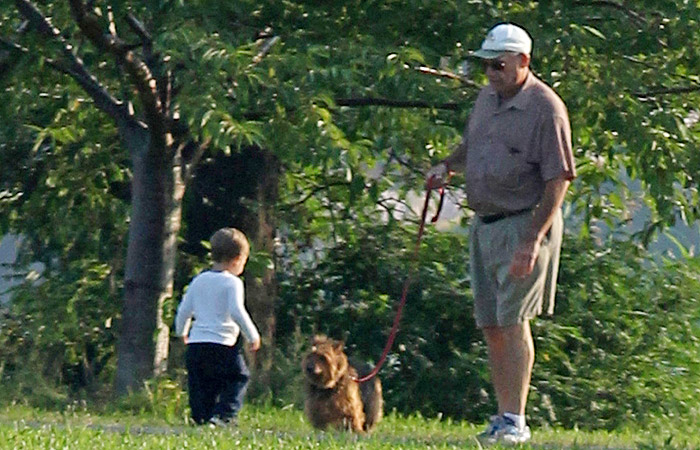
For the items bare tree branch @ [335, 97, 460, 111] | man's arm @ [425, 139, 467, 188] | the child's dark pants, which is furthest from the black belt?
bare tree branch @ [335, 97, 460, 111]

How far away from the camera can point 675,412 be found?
1384 cm

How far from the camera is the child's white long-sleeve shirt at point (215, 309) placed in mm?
9211

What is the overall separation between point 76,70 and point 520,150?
429cm

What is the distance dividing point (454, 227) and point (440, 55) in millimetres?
3909

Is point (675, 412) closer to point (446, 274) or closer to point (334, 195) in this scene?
point (446, 274)

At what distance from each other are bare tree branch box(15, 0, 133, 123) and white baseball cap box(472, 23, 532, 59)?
3819mm

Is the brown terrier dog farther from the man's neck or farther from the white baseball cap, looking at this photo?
the white baseball cap

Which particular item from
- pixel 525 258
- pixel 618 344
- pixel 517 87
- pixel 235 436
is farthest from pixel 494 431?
pixel 618 344

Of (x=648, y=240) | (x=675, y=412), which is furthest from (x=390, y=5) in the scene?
(x=675, y=412)

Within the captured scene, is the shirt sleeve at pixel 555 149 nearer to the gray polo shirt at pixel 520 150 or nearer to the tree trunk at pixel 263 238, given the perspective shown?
the gray polo shirt at pixel 520 150

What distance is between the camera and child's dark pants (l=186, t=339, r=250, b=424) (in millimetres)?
9352

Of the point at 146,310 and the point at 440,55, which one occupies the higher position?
the point at 440,55

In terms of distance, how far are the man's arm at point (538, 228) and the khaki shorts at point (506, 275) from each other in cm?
10

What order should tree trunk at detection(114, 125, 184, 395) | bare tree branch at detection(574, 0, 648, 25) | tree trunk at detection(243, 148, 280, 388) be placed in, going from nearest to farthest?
bare tree branch at detection(574, 0, 648, 25), tree trunk at detection(114, 125, 184, 395), tree trunk at detection(243, 148, 280, 388)
